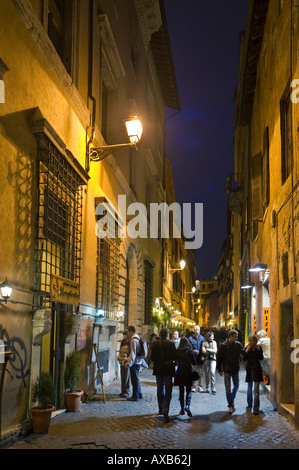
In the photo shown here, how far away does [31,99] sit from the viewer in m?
8.55

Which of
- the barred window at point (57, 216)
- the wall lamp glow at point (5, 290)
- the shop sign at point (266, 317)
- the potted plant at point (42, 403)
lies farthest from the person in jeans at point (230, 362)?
the wall lamp glow at point (5, 290)

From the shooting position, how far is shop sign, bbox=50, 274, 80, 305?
29.7 ft

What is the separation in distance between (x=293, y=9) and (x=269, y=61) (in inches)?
185

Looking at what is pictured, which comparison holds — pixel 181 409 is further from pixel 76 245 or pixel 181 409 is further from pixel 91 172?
pixel 91 172

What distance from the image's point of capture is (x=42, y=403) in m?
8.02

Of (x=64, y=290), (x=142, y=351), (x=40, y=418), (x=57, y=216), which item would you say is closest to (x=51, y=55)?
(x=57, y=216)

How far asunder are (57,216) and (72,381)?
3.43m

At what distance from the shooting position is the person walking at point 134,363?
39.1ft

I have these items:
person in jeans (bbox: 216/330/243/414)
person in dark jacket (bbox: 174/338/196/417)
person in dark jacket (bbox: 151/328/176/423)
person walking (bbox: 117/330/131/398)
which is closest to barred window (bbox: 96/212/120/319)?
person walking (bbox: 117/330/131/398)

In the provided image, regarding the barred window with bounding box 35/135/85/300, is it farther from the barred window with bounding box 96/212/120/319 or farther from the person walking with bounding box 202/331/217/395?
the person walking with bounding box 202/331/217/395

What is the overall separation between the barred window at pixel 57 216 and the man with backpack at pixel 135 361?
2251mm

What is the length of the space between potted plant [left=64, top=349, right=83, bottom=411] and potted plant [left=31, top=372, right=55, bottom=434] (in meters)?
1.83
